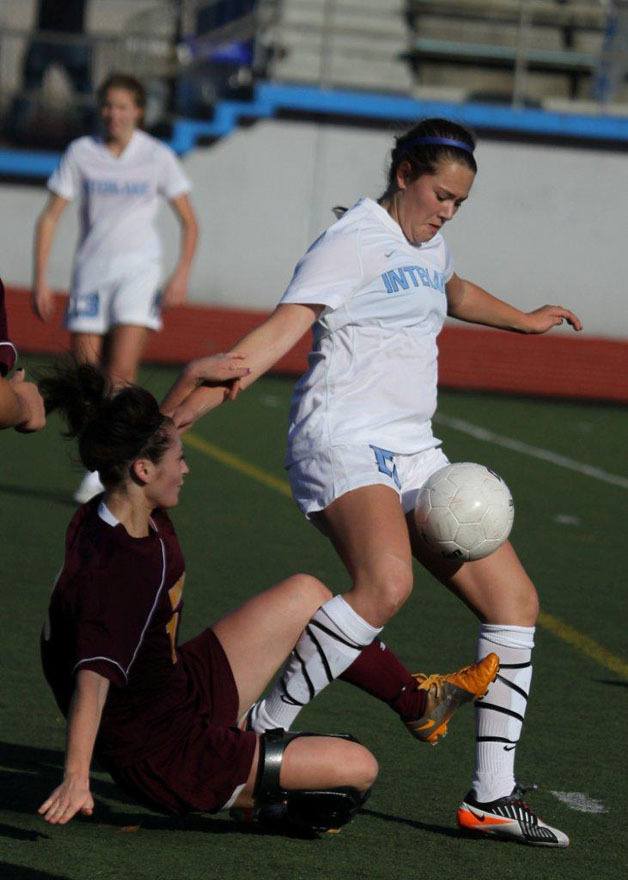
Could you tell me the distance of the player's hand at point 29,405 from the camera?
4.23 m

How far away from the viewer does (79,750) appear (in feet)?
13.3

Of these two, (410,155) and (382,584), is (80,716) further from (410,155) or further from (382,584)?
(410,155)

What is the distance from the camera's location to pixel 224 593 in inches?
311

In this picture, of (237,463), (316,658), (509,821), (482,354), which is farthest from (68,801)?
(482,354)

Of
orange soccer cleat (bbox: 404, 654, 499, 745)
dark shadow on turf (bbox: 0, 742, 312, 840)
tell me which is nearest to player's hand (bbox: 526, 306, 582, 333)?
orange soccer cleat (bbox: 404, 654, 499, 745)

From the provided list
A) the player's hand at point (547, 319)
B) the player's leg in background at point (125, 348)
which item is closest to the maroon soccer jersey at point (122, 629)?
the player's hand at point (547, 319)

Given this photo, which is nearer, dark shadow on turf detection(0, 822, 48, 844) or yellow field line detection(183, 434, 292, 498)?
dark shadow on turf detection(0, 822, 48, 844)

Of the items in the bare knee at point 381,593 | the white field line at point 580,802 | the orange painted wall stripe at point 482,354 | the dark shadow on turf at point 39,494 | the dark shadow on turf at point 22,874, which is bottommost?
the orange painted wall stripe at point 482,354

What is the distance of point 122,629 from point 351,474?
0.94 m

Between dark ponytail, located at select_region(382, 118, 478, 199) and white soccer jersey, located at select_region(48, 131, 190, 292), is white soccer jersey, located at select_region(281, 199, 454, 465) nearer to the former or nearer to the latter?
dark ponytail, located at select_region(382, 118, 478, 199)

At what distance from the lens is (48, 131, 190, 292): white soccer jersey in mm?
10344

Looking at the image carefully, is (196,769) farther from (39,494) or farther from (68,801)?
(39,494)

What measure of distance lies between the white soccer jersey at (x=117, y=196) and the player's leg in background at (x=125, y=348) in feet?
1.29

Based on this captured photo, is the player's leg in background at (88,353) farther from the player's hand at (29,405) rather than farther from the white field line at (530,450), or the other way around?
the player's hand at (29,405)
